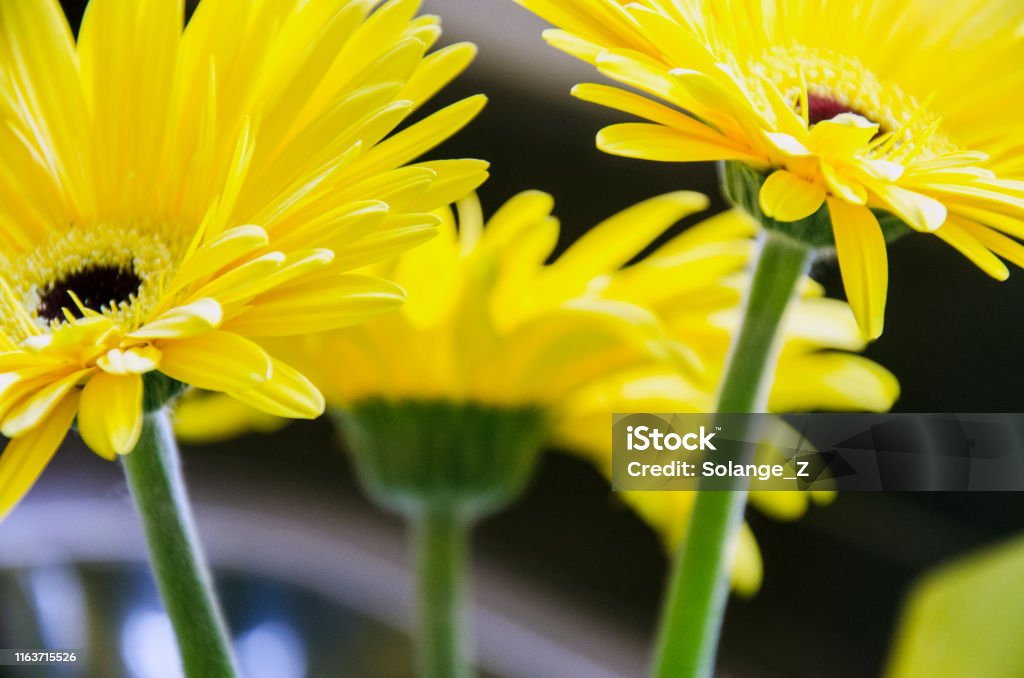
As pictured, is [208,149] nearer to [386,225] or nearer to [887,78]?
[386,225]

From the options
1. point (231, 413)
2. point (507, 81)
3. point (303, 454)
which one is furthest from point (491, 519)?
point (231, 413)

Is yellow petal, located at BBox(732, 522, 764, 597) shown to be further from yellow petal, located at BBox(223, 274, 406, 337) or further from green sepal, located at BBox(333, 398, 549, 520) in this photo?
yellow petal, located at BBox(223, 274, 406, 337)

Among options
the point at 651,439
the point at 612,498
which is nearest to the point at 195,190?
the point at 651,439

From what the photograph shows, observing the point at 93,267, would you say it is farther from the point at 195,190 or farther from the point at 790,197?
the point at 790,197

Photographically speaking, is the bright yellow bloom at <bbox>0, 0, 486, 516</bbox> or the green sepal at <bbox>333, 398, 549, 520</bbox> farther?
the green sepal at <bbox>333, 398, 549, 520</bbox>

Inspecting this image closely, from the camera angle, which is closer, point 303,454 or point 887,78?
point 887,78

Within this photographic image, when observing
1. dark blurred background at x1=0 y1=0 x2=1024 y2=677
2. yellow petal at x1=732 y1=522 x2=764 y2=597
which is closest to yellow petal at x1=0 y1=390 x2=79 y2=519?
yellow petal at x1=732 y1=522 x2=764 y2=597
